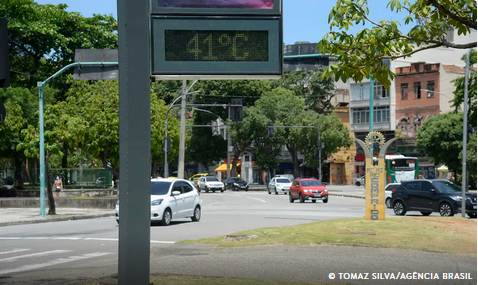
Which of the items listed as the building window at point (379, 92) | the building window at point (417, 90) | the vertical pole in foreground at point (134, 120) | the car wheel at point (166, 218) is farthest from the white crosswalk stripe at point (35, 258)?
the building window at point (379, 92)

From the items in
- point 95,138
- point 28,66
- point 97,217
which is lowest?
point 97,217

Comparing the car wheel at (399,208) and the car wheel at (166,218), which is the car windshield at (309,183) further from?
the car wheel at (166,218)

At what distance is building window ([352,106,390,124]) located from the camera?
76.5 meters

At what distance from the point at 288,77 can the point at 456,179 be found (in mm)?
27198

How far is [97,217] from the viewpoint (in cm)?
3167

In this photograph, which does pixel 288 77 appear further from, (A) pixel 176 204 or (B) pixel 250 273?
(B) pixel 250 273

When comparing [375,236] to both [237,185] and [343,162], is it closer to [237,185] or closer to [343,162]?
[237,185]

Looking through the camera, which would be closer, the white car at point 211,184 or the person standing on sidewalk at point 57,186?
the person standing on sidewalk at point 57,186

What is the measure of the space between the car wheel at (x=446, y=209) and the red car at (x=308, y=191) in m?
15.3

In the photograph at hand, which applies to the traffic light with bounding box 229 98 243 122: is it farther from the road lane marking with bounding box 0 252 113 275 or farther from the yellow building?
the yellow building

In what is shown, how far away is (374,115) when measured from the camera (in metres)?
78.2

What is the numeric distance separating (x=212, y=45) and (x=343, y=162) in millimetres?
82306

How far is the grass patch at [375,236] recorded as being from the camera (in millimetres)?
15773

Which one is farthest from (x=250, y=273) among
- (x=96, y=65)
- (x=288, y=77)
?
(x=288, y=77)
